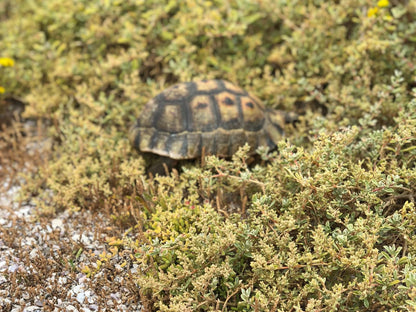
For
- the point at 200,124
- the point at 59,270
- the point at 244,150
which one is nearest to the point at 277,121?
the point at 200,124

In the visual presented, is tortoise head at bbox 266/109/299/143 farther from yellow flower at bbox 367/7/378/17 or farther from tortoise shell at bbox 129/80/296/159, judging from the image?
yellow flower at bbox 367/7/378/17

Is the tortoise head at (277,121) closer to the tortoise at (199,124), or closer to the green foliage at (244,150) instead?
the tortoise at (199,124)

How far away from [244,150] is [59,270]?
187 cm

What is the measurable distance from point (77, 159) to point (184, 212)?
5.30 feet

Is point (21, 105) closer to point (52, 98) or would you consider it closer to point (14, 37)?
point (52, 98)

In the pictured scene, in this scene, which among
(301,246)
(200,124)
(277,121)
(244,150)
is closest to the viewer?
(301,246)

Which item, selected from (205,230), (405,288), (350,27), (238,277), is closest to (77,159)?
(205,230)

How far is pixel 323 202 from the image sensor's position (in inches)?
127

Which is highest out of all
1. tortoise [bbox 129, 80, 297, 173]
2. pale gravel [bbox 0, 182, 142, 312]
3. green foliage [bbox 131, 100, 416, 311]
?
tortoise [bbox 129, 80, 297, 173]

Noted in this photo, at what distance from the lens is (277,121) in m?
4.68

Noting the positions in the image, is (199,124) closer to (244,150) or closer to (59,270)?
(244,150)

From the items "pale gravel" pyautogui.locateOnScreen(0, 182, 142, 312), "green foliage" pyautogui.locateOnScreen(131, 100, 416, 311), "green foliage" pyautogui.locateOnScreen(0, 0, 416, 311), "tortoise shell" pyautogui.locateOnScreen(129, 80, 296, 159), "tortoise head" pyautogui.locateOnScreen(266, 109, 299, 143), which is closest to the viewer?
"green foliage" pyautogui.locateOnScreen(131, 100, 416, 311)

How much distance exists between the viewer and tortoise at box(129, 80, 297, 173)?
4246mm

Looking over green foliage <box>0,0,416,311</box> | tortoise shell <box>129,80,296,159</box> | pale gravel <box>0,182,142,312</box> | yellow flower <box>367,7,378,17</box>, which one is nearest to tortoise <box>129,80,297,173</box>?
tortoise shell <box>129,80,296,159</box>
